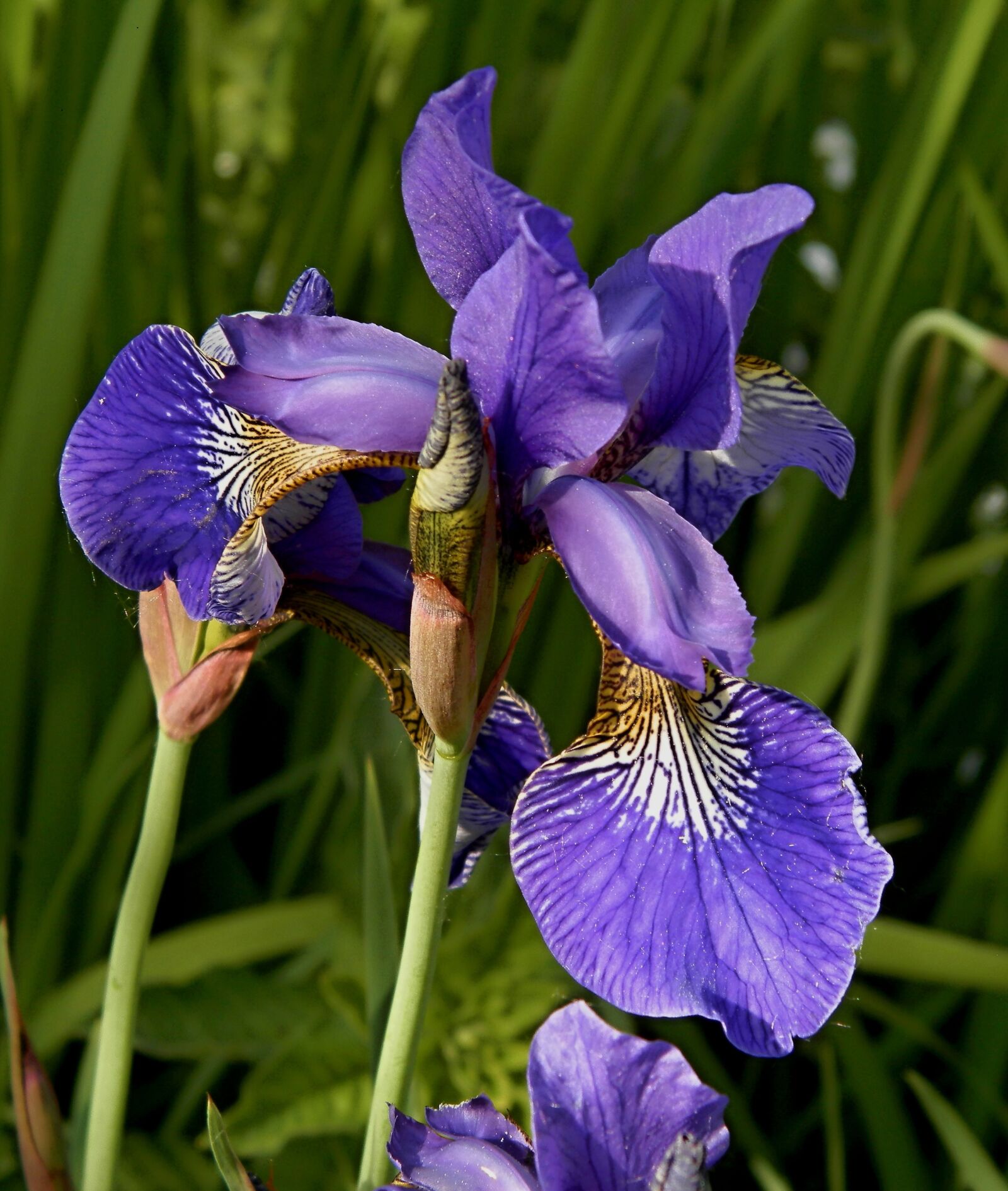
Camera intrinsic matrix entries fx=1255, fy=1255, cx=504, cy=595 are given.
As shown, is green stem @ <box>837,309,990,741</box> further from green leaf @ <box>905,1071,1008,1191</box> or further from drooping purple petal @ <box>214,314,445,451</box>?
drooping purple petal @ <box>214,314,445,451</box>

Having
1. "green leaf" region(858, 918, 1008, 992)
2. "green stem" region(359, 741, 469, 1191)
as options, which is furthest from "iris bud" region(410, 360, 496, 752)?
"green leaf" region(858, 918, 1008, 992)

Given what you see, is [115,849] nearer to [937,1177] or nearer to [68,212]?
[68,212]

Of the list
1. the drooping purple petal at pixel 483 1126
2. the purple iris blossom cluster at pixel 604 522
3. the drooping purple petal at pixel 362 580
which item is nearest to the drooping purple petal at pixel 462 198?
the purple iris blossom cluster at pixel 604 522

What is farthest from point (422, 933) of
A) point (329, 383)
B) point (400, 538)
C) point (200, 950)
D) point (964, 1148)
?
point (400, 538)

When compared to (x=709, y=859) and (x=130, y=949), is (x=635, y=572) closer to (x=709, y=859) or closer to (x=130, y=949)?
(x=709, y=859)

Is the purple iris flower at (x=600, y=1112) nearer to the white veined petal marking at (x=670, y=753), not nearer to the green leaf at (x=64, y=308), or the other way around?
the white veined petal marking at (x=670, y=753)
